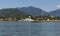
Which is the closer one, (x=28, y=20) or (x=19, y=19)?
(x=28, y=20)

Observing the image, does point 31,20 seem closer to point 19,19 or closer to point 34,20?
point 34,20

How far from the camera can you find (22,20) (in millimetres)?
107750

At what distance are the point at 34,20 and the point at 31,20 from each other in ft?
12.8

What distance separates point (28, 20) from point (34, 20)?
481 centimetres

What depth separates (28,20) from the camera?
102 m

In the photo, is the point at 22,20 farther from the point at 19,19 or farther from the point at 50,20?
the point at 50,20

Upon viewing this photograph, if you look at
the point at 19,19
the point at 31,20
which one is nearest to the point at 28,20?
the point at 31,20

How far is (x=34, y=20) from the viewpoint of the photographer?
106m

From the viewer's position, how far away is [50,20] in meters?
106

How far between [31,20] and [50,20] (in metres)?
9.80

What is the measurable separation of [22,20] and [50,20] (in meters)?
13.3

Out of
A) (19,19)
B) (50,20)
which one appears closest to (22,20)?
(19,19)

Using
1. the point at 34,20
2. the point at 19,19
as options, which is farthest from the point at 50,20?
the point at 19,19

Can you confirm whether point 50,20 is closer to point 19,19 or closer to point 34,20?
point 34,20
